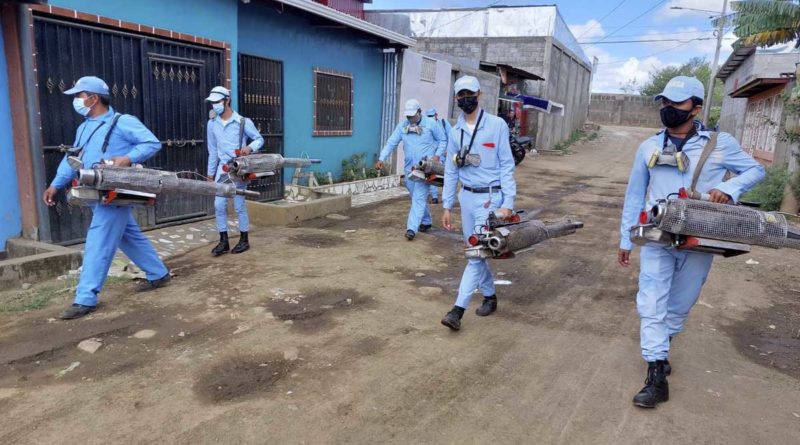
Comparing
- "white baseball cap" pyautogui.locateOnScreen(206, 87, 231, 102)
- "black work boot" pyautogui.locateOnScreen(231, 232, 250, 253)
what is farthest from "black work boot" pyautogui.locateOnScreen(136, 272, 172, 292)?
A: "white baseball cap" pyautogui.locateOnScreen(206, 87, 231, 102)

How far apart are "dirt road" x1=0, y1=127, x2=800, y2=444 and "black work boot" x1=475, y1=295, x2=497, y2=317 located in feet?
0.21

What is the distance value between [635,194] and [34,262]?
5.10 m

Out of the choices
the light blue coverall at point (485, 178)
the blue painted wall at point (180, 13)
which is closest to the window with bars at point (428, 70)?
the blue painted wall at point (180, 13)

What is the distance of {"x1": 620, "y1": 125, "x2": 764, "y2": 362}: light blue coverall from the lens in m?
3.22

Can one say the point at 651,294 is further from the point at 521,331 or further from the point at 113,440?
the point at 113,440

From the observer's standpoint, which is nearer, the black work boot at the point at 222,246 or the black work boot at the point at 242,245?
the black work boot at the point at 222,246

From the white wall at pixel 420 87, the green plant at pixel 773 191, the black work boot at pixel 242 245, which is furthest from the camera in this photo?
the white wall at pixel 420 87

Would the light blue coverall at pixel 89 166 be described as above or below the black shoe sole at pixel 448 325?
above

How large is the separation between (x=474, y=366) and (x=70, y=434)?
2.36 meters

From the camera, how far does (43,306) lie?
A: 452cm

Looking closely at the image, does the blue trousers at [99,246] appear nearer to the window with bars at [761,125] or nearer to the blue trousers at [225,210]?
the blue trousers at [225,210]

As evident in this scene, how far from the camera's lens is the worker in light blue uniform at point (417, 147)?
7.45 meters

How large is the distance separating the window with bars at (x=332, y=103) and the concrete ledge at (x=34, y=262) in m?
5.37

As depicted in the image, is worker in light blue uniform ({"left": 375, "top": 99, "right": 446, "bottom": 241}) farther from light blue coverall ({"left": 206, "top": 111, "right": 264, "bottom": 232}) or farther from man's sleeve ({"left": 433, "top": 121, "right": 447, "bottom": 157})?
light blue coverall ({"left": 206, "top": 111, "right": 264, "bottom": 232})
